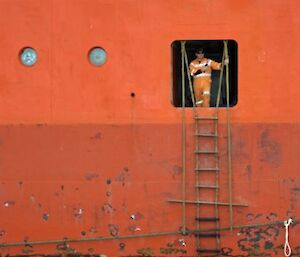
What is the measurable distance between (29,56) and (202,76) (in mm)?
2174

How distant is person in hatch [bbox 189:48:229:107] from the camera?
338 inches

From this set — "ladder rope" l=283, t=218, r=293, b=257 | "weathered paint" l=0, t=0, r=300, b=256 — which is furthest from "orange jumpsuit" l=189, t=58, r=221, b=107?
"ladder rope" l=283, t=218, r=293, b=257

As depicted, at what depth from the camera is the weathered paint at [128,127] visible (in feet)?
26.8

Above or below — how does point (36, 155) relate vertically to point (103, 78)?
below

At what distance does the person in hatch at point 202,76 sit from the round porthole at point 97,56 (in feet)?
3.75

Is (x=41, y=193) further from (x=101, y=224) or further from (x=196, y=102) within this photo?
(x=196, y=102)

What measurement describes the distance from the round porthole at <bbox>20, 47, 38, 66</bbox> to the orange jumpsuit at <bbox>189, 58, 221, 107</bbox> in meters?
1.97

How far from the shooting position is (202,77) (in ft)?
28.1

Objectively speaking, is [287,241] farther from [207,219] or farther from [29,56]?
[29,56]

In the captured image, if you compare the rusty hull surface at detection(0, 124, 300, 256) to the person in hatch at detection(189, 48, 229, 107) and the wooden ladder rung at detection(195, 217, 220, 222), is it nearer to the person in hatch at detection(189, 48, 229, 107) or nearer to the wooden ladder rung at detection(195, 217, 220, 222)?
the wooden ladder rung at detection(195, 217, 220, 222)

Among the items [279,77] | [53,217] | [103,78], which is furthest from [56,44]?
[279,77]

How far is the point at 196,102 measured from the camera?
8648mm

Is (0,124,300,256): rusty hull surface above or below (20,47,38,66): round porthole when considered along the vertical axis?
below

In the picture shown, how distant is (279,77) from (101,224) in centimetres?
278
